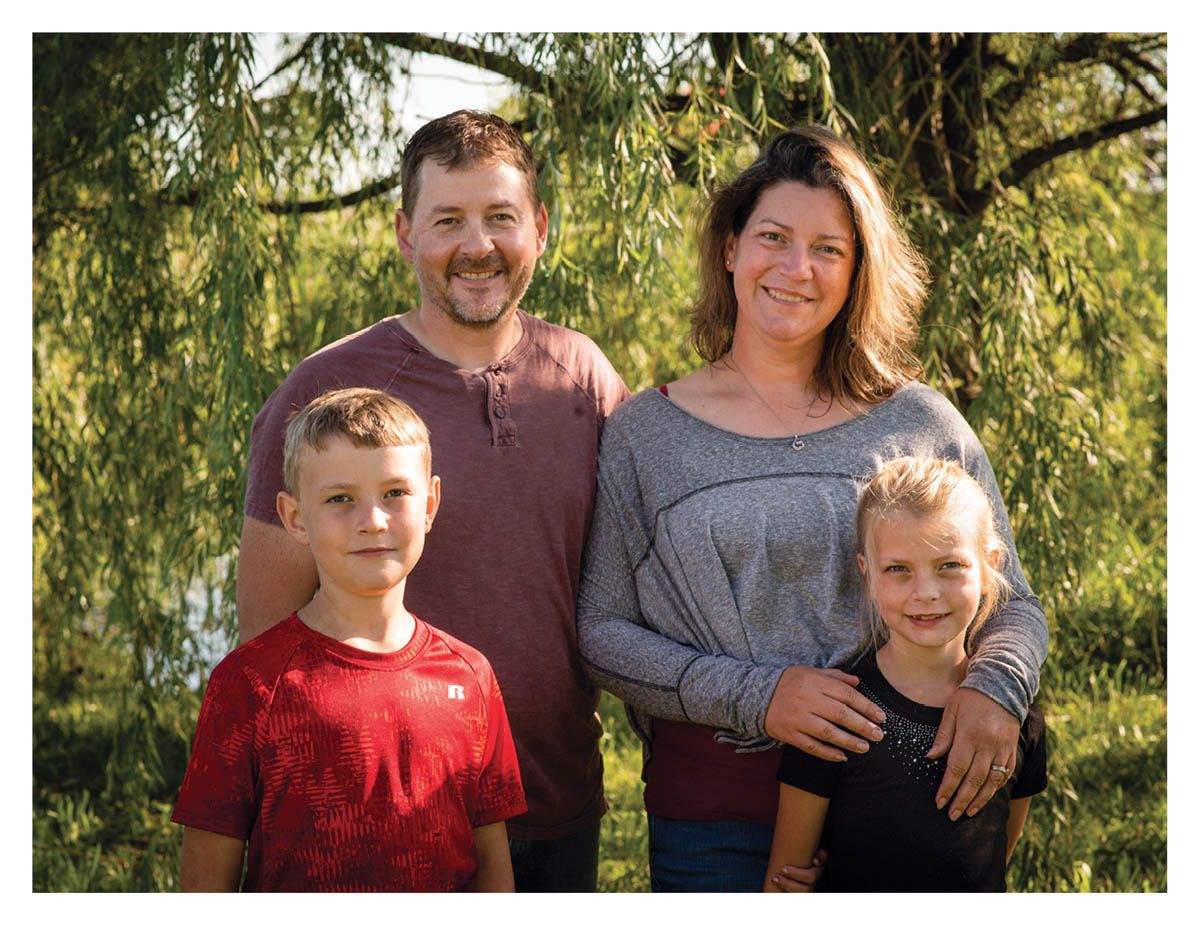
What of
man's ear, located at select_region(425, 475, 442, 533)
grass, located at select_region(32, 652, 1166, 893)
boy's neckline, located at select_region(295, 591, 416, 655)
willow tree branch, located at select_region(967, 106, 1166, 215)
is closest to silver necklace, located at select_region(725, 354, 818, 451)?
man's ear, located at select_region(425, 475, 442, 533)

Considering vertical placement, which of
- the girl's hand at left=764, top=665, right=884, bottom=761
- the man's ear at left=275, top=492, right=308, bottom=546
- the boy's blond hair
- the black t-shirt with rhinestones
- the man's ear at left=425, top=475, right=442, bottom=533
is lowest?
the black t-shirt with rhinestones

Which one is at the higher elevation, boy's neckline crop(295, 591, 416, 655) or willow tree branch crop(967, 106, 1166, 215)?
willow tree branch crop(967, 106, 1166, 215)

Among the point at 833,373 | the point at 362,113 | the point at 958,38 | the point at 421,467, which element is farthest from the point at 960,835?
the point at 362,113

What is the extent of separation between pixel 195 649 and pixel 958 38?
2.35 meters

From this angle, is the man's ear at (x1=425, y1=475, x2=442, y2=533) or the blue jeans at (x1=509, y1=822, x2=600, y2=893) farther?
the blue jeans at (x1=509, y1=822, x2=600, y2=893)

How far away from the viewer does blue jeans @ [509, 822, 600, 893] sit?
1877 millimetres

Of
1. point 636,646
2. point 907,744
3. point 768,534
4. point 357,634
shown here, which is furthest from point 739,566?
point 357,634

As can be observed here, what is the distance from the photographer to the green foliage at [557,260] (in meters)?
2.60

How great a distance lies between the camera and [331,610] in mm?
1554

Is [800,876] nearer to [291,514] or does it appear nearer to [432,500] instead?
[432,500]

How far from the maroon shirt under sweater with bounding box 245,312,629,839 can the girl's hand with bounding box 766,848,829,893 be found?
382 mm

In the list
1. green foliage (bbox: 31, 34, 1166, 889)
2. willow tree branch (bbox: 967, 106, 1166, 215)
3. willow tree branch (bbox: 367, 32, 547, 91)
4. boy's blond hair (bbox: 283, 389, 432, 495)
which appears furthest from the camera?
willow tree branch (bbox: 967, 106, 1166, 215)

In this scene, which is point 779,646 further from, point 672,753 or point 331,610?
point 331,610

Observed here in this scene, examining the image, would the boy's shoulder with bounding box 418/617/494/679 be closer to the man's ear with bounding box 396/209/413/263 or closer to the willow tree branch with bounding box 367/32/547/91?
the man's ear with bounding box 396/209/413/263
